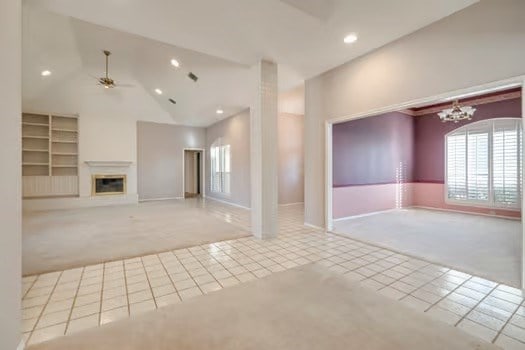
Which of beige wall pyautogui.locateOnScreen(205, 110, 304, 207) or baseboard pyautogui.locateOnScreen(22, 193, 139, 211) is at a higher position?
beige wall pyautogui.locateOnScreen(205, 110, 304, 207)

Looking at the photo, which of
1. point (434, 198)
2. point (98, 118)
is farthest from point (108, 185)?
point (434, 198)

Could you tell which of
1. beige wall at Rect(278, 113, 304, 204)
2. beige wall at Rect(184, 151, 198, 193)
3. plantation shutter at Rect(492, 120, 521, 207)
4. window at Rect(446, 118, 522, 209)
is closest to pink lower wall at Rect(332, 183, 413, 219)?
window at Rect(446, 118, 522, 209)

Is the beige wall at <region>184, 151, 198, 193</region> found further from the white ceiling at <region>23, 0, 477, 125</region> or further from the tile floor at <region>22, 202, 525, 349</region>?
the tile floor at <region>22, 202, 525, 349</region>

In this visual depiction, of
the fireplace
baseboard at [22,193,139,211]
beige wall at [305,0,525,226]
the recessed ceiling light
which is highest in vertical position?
the recessed ceiling light

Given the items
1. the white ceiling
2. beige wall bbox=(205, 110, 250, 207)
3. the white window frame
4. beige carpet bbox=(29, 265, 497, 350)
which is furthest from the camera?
the white window frame

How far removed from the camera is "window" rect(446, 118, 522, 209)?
5.29 meters

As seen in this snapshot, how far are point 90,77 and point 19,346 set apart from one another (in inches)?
297

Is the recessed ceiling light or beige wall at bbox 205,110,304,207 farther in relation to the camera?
beige wall at bbox 205,110,304,207

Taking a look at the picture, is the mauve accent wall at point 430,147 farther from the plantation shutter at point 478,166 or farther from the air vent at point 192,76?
the air vent at point 192,76

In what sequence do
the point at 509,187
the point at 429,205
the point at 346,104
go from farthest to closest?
the point at 429,205 → the point at 509,187 → the point at 346,104

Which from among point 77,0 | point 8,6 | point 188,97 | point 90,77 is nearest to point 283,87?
point 188,97

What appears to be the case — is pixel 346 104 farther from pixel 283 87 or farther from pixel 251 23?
pixel 251 23

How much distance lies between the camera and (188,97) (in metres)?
6.95

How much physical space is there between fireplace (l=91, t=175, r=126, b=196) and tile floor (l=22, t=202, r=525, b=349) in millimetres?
5885
